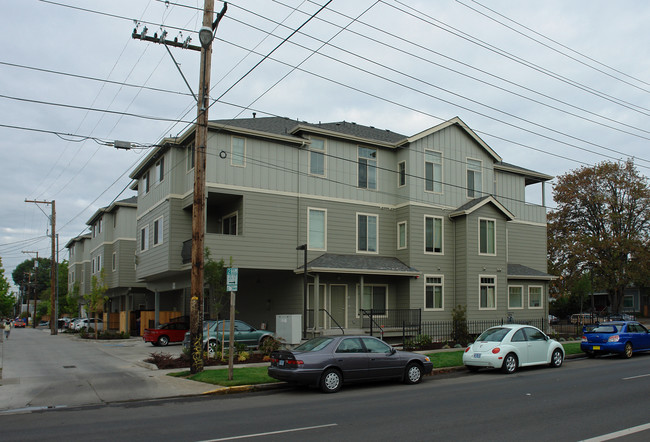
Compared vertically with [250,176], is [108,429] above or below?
below

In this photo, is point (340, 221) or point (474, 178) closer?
point (340, 221)

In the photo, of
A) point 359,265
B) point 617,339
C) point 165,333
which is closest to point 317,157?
point 359,265

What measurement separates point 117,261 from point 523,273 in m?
29.3

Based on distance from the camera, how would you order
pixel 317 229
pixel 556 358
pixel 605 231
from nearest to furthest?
pixel 556 358 < pixel 317 229 < pixel 605 231

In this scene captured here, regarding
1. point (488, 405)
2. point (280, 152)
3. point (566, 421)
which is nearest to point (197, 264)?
point (488, 405)

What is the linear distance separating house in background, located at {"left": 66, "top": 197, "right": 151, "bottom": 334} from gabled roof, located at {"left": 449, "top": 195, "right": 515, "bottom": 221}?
2355 cm

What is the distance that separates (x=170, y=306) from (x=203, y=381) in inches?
991

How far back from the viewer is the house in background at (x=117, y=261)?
41969mm

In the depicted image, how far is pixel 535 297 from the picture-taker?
110 ft

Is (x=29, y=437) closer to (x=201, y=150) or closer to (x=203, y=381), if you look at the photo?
(x=203, y=381)

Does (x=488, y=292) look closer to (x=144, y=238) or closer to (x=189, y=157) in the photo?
(x=189, y=157)

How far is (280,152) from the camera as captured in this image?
26.5 m

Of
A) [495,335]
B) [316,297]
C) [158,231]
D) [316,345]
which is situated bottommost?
[495,335]

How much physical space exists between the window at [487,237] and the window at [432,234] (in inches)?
87.3
